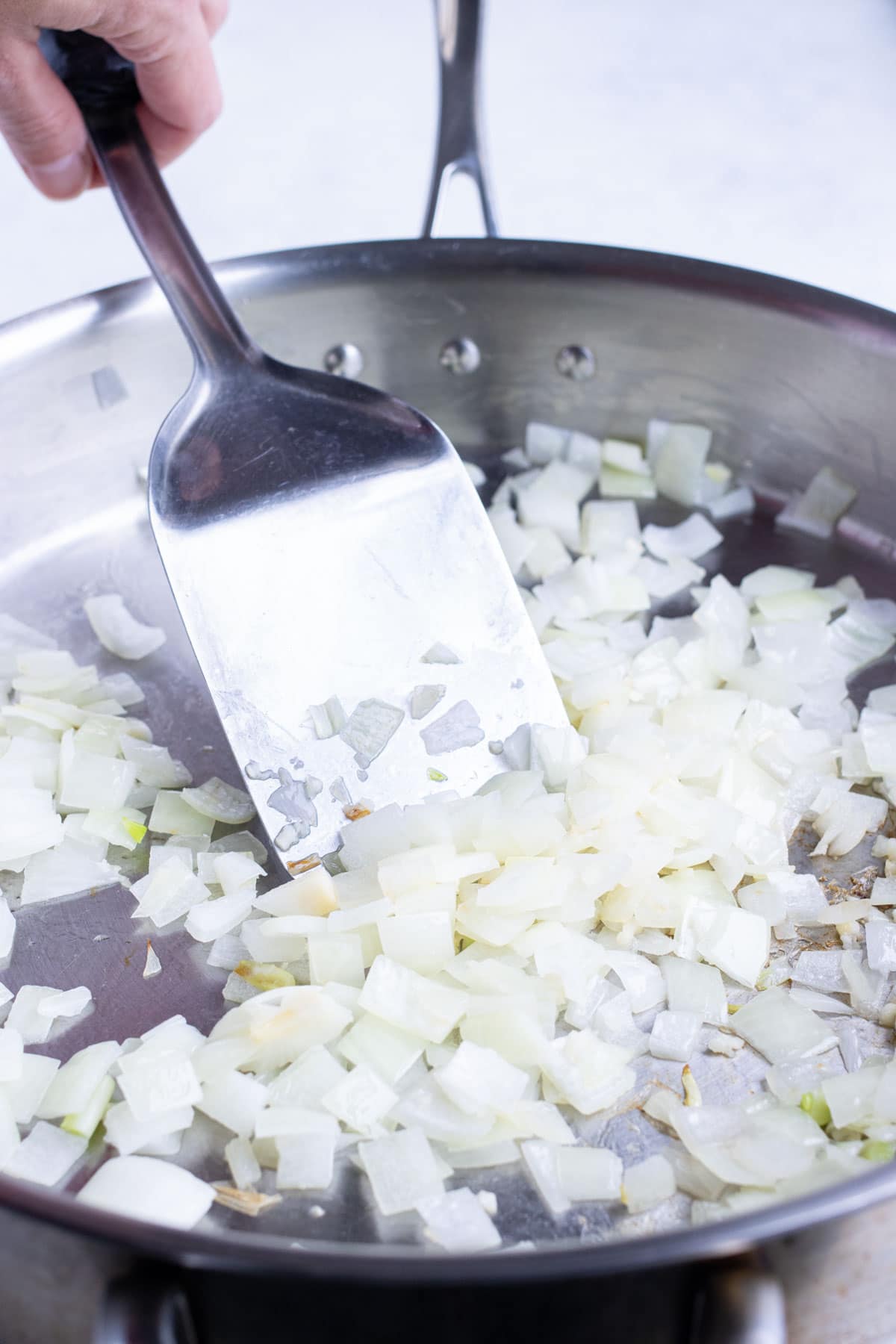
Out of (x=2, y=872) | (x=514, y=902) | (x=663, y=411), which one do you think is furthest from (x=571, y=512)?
(x=2, y=872)

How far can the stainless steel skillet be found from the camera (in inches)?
45.9

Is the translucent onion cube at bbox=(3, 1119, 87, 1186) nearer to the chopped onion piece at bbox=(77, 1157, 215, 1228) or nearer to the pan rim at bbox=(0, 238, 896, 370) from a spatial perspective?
the chopped onion piece at bbox=(77, 1157, 215, 1228)

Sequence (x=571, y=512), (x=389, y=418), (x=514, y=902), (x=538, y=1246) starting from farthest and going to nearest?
1. (x=571, y=512)
2. (x=389, y=418)
3. (x=514, y=902)
4. (x=538, y=1246)

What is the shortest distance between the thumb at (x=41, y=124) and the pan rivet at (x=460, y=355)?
1.29ft

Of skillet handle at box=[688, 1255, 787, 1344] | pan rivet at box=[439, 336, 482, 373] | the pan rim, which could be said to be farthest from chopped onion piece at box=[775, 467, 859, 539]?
skillet handle at box=[688, 1255, 787, 1344]

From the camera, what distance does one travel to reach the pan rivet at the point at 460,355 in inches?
50.3

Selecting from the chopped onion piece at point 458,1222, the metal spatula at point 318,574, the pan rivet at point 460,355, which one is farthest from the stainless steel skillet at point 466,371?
the chopped onion piece at point 458,1222

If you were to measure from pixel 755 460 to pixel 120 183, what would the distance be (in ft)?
2.12

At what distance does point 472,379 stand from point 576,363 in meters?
0.11

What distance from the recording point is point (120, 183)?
44.5 inches

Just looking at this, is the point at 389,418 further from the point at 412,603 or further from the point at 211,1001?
the point at 211,1001

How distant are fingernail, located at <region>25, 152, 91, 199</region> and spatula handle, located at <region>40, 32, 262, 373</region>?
78 millimetres

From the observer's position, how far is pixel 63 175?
125cm

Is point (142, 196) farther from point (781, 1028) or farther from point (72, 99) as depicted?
point (781, 1028)
